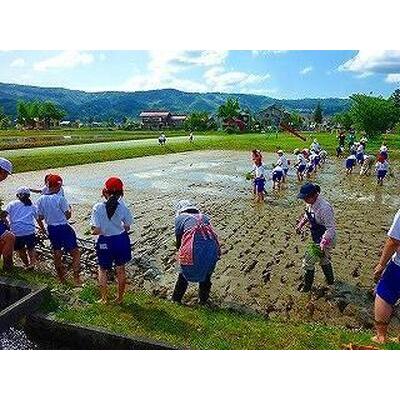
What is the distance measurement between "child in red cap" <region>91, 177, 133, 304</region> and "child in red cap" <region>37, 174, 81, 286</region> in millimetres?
1085

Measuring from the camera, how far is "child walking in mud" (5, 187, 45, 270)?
7219mm

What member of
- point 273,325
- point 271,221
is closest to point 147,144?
point 271,221

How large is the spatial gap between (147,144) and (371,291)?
21492 mm

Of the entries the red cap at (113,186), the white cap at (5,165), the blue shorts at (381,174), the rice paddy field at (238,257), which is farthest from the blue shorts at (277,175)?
the red cap at (113,186)

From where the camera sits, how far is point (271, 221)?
1174 cm

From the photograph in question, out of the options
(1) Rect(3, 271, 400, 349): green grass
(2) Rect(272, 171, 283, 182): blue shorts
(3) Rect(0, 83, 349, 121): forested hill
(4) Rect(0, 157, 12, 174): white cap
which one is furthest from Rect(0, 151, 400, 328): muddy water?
(3) Rect(0, 83, 349, 121): forested hill

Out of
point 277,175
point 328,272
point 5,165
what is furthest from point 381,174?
point 5,165

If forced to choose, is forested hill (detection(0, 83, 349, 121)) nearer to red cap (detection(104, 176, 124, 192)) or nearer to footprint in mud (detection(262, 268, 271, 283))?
red cap (detection(104, 176, 124, 192))

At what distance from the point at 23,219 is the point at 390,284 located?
5096mm

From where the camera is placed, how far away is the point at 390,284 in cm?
494

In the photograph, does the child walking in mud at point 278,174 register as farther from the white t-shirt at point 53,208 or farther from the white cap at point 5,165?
the white cap at point 5,165

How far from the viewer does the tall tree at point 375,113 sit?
78.1 feet

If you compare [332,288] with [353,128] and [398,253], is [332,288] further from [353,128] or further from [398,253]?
[353,128]

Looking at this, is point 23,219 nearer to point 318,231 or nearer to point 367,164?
point 318,231
